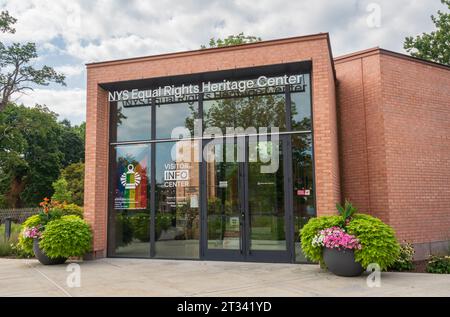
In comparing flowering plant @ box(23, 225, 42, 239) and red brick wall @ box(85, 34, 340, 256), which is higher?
red brick wall @ box(85, 34, 340, 256)

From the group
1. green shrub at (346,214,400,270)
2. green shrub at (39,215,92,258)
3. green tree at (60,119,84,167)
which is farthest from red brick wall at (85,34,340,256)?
green tree at (60,119,84,167)

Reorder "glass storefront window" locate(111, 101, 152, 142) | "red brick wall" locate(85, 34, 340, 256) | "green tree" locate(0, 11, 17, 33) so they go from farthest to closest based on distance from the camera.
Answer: "green tree" locate(0, 11, 17, 33), "glass storefront window" locate(111, 101, 152, 142), "red brick wall" locate(85, 34, 340, 256)

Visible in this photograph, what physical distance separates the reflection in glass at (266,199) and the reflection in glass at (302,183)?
31 centimetres

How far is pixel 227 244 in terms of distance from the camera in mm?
9188

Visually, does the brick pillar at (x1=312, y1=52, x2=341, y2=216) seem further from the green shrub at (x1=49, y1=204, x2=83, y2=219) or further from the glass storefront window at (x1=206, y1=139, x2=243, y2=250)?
the green shrub at (x1=49, y1=204, x2=83, y2=219)

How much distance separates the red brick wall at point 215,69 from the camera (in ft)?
28.0

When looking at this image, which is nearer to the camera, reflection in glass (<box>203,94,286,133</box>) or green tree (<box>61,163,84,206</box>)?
reflection in glass (<box>203,94,286,133</box>)

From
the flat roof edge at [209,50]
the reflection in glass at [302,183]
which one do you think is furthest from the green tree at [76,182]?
the reflection in glass at [302,183]

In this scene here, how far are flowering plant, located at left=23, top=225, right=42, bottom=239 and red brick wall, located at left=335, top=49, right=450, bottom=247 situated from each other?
25.4ft

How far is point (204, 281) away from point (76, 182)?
24.0 metres

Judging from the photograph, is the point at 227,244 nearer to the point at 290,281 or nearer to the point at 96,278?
the point at 290,281

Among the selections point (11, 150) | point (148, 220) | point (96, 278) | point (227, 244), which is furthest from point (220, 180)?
point (11, 150)

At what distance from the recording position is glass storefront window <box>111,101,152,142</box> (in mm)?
10195
